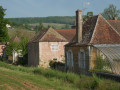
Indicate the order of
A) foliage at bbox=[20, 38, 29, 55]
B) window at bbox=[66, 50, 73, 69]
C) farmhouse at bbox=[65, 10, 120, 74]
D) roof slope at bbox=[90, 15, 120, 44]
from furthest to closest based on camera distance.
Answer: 1. foliage at bbox=[20, 38, 29, 55]
2. window at bbox=[66, 50, 73, 69]
3. roof slope at bbox=[90, 15, 120, 44]
4. farmhouse at bbox=[65, 10, 120, 74]

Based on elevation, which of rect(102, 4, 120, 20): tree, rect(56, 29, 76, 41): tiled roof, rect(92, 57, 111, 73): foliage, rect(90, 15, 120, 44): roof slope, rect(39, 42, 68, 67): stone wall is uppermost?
rect(102, 4, 120, 20): tree

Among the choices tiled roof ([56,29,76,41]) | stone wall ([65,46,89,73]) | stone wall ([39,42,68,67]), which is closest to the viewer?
stone wall ([65,46,89,73])

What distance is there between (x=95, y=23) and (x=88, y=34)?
68.9 inches

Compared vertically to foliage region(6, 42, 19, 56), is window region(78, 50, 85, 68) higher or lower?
lower

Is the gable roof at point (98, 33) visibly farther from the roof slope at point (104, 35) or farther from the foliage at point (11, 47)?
the foliage at point (11, 47)

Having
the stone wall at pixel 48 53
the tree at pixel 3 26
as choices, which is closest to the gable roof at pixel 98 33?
the stone wall at pixel 48 53

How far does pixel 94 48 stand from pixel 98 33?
9.33ft

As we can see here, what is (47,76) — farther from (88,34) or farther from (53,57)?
(53,57)

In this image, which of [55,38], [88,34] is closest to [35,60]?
[55,38]

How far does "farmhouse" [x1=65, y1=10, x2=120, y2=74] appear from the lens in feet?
70.8

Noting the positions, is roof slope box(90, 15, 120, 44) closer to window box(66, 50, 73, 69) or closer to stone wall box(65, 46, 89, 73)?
stone wall box(65, 46, 89, 73)

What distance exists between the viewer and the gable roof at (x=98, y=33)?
24906 millimetres

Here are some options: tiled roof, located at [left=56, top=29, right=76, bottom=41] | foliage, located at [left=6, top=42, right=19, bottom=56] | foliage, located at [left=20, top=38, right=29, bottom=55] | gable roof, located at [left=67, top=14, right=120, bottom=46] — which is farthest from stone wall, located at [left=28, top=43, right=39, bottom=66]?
gable roof, located at [left=67, top=14, right=120, bottom=46]

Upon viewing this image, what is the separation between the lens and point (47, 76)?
73.8 ft
